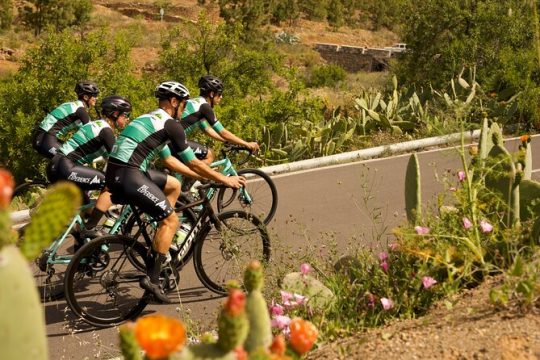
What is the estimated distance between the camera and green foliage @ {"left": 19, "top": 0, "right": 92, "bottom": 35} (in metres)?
51.5

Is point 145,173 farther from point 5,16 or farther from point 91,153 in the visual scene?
point 5,16

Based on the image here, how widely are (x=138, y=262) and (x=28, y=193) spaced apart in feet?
13.2

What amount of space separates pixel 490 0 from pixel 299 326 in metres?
19.3

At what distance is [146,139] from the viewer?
21.5 feet

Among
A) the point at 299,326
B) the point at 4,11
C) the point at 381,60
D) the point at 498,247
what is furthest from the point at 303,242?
the point at 4,11

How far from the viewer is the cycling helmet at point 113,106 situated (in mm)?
7727

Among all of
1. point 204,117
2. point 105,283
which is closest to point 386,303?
point 105,283

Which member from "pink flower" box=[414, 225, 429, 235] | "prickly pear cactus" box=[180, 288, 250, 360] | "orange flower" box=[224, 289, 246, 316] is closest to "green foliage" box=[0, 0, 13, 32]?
"pink flower" box=[414, 225, 429, 235]

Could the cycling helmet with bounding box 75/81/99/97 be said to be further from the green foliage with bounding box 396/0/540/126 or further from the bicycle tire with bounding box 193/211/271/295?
the green foliage with bounding box 396/0/540/126

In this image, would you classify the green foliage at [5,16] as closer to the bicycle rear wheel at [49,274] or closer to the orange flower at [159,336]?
the bicycle rear wheel at [49,274]

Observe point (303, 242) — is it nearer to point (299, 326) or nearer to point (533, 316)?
point (533, 316)

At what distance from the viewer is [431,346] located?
4.00m

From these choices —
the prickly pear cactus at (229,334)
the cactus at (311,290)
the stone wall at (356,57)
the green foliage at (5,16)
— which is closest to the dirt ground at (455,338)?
the cactus at (311,290)

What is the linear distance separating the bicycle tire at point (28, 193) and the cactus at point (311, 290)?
18.1 ft
